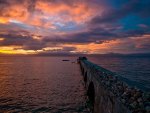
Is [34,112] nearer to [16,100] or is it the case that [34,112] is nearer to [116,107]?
[16,100]

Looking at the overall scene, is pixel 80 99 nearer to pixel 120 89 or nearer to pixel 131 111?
pixel 120 89

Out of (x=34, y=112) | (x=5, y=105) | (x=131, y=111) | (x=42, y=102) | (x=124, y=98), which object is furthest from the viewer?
(x=42, y=102)

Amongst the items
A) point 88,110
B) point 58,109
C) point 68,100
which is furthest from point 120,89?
point 68,100

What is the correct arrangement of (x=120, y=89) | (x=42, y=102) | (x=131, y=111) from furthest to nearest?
(x=42, y=102), (x=120, y=89), (x=131, y=111)

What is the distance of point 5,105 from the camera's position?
2095cm

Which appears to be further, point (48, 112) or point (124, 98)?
point (48, 112)

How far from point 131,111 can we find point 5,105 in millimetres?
18102

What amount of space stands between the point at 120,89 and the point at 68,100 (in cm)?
1429

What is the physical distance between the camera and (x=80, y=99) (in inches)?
937

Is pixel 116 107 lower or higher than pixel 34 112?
higher

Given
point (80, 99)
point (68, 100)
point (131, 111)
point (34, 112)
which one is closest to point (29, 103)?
point (34, 112)

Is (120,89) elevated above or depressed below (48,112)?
above

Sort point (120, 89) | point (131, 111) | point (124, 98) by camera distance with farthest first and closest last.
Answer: point (120, 89)
point (124, 98)
point (131, 111)

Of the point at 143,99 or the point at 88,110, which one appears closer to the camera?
the point at 143,99
